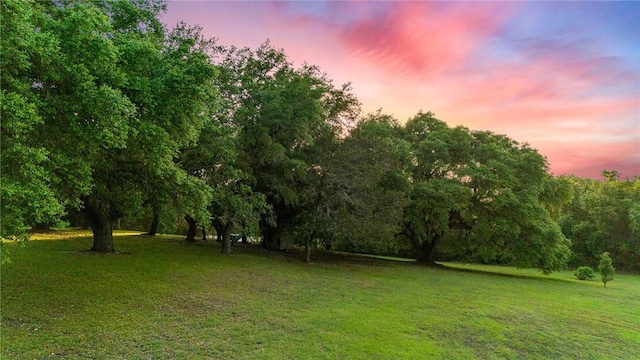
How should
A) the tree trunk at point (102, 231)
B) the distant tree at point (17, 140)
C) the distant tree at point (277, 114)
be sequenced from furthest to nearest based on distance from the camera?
the distant tree at point (277, 114), the tree trunk at point (102, 231), the distant tree at point (17, 140)

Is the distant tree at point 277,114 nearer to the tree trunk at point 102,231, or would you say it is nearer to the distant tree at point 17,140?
the tree trunk at point 102,231

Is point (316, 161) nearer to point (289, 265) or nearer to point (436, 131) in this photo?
point (289, 265)

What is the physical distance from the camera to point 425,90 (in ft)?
58.0

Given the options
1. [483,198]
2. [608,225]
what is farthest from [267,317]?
[608,225]

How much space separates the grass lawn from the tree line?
7.56 feet

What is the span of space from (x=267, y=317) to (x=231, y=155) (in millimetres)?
9854

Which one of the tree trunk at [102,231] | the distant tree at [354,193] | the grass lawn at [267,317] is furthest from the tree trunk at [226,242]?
the tree trunk at [102,231]

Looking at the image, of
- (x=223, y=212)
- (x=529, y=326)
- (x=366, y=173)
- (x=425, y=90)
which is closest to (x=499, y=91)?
(x=425, y=90)

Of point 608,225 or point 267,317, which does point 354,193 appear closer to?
point 267,317

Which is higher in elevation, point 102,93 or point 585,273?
point 102,93

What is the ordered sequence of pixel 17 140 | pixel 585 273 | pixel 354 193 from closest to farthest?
pixel 17 140
pixel 354 193
pixel 585 273

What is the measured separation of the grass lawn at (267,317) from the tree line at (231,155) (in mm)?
2305

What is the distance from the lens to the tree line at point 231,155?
7.74 metres

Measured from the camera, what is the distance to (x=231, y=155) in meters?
18.1
